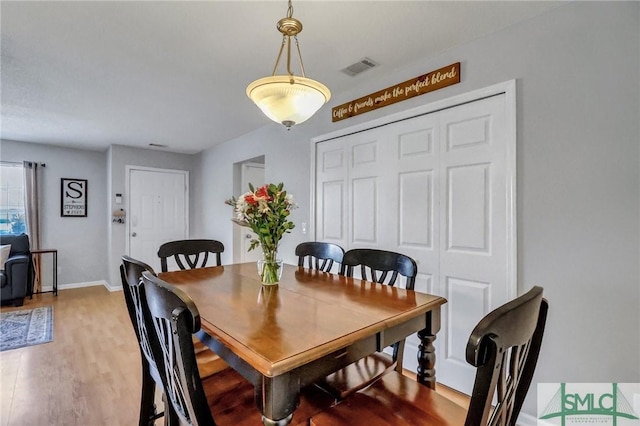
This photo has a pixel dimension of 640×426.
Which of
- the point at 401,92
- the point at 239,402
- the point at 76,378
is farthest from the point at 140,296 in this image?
the point at 401,92

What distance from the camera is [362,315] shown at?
1.17m

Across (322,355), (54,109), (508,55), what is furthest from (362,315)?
(54,109)

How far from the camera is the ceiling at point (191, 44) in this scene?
5.60 feet

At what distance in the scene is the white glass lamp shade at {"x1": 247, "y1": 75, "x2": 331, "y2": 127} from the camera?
54.9 inches

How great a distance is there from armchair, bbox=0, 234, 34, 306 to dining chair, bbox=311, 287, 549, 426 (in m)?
4.91

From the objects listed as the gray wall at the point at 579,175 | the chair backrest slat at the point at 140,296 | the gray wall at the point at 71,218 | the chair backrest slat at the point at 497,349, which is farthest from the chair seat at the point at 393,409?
the gray wall at the point at 71,218

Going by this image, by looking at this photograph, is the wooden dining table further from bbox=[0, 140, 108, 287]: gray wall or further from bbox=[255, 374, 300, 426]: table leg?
bbox=[0, 140, 108, 287]: gray wall

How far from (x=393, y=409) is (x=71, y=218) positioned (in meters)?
6.00

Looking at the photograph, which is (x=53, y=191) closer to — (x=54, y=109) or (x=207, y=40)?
(x=54, y=109)

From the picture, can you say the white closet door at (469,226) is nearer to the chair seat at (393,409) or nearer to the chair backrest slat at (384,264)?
the chair backrest slat at (384,264)

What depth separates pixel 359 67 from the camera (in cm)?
239

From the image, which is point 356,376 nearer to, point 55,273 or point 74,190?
point 55,273

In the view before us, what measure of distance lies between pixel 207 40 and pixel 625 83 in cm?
235

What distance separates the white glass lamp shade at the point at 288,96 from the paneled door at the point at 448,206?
1100 millimetres
